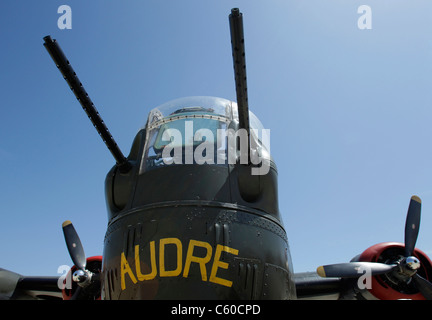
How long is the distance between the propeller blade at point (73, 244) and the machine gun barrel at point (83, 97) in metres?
3.54

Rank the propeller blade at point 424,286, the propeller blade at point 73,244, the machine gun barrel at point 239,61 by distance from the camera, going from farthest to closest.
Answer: the propeller blade at point 424,286 → the propeller blade at point 73,244 → the machine gun barrel at point 239,61

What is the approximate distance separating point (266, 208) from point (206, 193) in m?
0.95

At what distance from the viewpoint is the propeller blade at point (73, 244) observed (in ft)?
25.4

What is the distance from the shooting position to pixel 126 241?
4293 mm

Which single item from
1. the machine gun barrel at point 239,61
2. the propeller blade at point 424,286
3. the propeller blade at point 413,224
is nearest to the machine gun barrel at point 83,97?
the machine gun barrel at point 239,61

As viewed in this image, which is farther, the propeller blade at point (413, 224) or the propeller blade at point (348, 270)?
the propeller blade at point (413, 224)

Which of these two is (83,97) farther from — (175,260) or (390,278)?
(390,278)

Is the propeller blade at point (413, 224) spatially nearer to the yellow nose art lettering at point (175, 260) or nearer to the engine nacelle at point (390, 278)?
the engine nacelle at point (390, 278)

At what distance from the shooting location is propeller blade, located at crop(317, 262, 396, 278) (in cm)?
745

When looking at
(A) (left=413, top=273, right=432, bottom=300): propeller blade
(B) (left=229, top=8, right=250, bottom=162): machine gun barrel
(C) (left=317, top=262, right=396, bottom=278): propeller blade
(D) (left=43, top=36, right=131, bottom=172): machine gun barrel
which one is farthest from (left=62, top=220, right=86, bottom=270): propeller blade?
(A) (left=413, top=273, right=432, bottom=300): propeller blade

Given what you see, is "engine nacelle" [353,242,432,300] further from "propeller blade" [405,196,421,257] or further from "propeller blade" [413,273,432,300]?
"propeller blade" [405,196,421,257]

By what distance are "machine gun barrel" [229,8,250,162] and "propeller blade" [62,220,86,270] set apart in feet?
16.9
